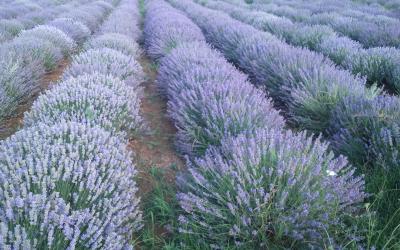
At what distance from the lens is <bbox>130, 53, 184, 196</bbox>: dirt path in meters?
2.93

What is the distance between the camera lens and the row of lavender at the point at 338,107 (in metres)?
2.36

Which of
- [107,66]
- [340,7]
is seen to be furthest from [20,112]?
[340,7]

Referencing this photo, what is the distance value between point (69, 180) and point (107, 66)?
273 centimetres

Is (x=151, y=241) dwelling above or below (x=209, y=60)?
below

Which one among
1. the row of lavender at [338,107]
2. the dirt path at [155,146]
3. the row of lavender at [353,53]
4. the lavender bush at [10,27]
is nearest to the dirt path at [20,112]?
the dirt path at [155,146]

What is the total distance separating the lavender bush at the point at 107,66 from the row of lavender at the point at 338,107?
1.60 metres

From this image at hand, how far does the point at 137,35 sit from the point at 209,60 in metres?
4.04

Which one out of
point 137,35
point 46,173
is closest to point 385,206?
point 46,173

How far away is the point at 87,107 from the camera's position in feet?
10.1

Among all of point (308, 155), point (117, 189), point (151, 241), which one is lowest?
point (151, 241)

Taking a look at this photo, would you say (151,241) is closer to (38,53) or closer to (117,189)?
(117,189)

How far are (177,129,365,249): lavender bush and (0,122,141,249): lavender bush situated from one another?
0.40m

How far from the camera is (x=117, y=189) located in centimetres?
212

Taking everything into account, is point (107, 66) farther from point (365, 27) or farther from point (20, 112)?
point (365, 27)
